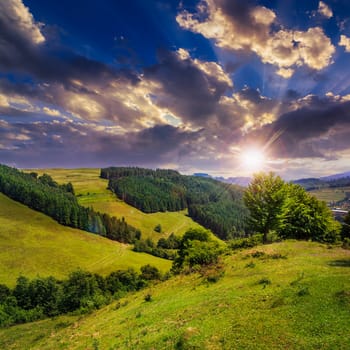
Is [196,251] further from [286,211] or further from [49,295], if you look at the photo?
[49,295]

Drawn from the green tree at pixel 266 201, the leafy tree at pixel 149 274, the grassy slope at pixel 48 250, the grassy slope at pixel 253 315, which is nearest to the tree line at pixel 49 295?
the leafy tree at pixel 149 274

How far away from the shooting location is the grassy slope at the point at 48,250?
100m

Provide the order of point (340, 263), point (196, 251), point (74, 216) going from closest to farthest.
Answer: point (340, 263) → point (196, 251) → point (74, 216)

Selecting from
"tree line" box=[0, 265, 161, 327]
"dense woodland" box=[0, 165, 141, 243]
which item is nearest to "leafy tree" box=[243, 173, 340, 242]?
"tree line" box=[0, 265, 161, 327]

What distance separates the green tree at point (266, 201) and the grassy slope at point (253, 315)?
44.9 ft

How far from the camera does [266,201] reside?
137 feet

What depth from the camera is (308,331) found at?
1207cm

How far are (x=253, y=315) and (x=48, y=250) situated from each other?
12897 cm

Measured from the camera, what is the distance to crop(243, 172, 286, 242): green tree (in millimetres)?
41031

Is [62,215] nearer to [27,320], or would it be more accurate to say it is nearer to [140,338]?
[27,320]

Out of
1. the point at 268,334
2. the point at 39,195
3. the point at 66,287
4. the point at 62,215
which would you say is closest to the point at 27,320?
the point at 66,287

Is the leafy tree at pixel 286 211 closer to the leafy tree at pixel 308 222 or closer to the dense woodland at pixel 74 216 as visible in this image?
the leafy tree at pixel 308 222

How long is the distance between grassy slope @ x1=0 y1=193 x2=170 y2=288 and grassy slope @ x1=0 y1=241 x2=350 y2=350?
9336 centimetres

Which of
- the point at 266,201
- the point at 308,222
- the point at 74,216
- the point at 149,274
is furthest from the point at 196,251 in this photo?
the point at 74,216
